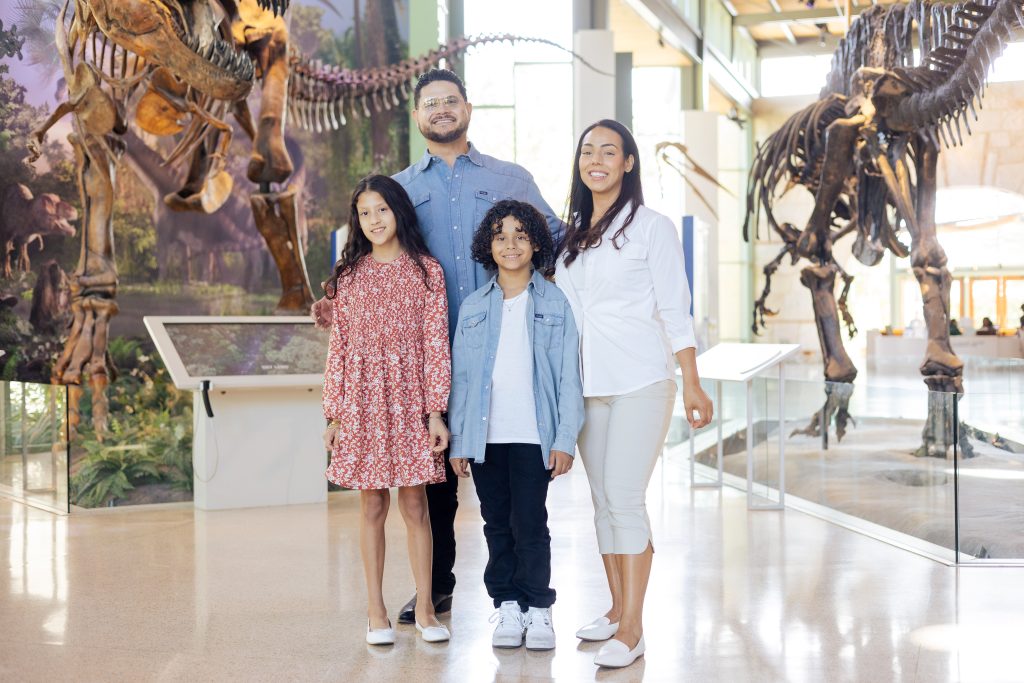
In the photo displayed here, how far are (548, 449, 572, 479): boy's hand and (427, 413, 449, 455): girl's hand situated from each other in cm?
37

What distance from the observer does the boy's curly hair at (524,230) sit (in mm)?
3674

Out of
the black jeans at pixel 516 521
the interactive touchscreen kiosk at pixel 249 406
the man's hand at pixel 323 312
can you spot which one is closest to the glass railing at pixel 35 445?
the interactive touchscreen kiosk at pixel 249 406

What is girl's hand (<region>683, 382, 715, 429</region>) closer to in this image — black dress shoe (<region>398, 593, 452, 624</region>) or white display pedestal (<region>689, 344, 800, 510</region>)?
black dress shoe (<region>398, 593, 452, 624</region>)

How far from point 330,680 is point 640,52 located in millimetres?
18822

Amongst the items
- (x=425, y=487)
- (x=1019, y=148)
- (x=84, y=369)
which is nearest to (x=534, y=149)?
(x=1019, y=148)

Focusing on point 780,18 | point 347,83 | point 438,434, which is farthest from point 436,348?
point 780,18

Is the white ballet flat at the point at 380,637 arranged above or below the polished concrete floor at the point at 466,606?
above

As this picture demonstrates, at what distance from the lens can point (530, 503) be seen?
366 centimetres

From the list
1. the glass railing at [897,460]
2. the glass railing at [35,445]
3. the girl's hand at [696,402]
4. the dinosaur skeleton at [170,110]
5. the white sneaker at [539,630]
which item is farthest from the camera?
the glass railing at [35,445]

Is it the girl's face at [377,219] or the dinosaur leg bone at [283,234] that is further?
the dinosaur leg bone at [283,234]

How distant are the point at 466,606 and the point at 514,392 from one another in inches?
44.6

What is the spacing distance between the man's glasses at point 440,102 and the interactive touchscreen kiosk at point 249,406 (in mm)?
3104

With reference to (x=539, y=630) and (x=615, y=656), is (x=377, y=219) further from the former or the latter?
(x=615, y=656)

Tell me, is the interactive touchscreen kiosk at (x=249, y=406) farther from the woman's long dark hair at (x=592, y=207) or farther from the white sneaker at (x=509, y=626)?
the woman's long dark hair at (x=592, y=207)
